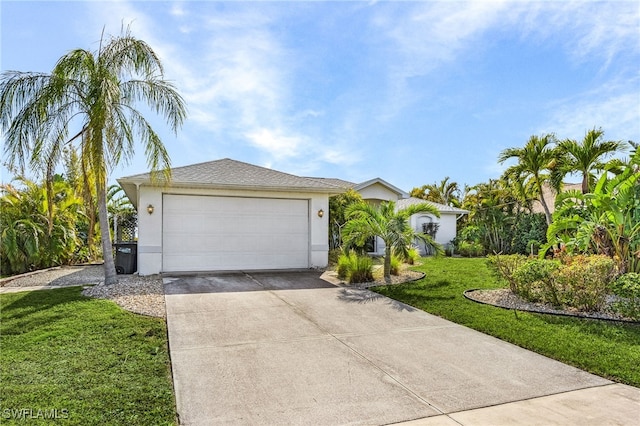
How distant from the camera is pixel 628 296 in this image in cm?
638

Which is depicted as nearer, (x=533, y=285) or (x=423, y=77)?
(x=533, y=285)

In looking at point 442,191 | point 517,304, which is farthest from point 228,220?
point 442,191

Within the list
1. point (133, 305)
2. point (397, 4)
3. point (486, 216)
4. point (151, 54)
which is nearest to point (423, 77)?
point (397, 4)

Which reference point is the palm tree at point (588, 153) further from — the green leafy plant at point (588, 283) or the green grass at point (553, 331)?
the green grass at point (553, 331)

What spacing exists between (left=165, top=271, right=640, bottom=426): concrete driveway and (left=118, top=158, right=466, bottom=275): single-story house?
15.3 ft

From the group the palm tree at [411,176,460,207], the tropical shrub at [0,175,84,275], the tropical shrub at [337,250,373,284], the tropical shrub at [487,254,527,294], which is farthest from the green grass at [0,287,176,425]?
the palm tree at [411,176,460,207]

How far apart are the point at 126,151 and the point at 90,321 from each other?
446cm

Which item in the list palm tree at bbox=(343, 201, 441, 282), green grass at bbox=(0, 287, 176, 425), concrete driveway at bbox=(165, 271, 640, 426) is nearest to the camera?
green grass at bbox=(0, 287, 176, 425)

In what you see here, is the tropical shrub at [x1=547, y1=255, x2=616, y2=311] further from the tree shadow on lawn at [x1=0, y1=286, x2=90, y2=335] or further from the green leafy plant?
the tree shadow on lawn at [x1=0, y1=286, x2=90, y2=335]

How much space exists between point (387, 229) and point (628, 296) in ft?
16.9

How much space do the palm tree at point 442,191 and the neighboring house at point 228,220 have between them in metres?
23.1

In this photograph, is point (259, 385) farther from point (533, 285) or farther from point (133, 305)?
point (533, 285)

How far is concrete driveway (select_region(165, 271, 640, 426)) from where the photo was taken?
3.49m

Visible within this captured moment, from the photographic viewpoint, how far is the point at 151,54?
9352mm
